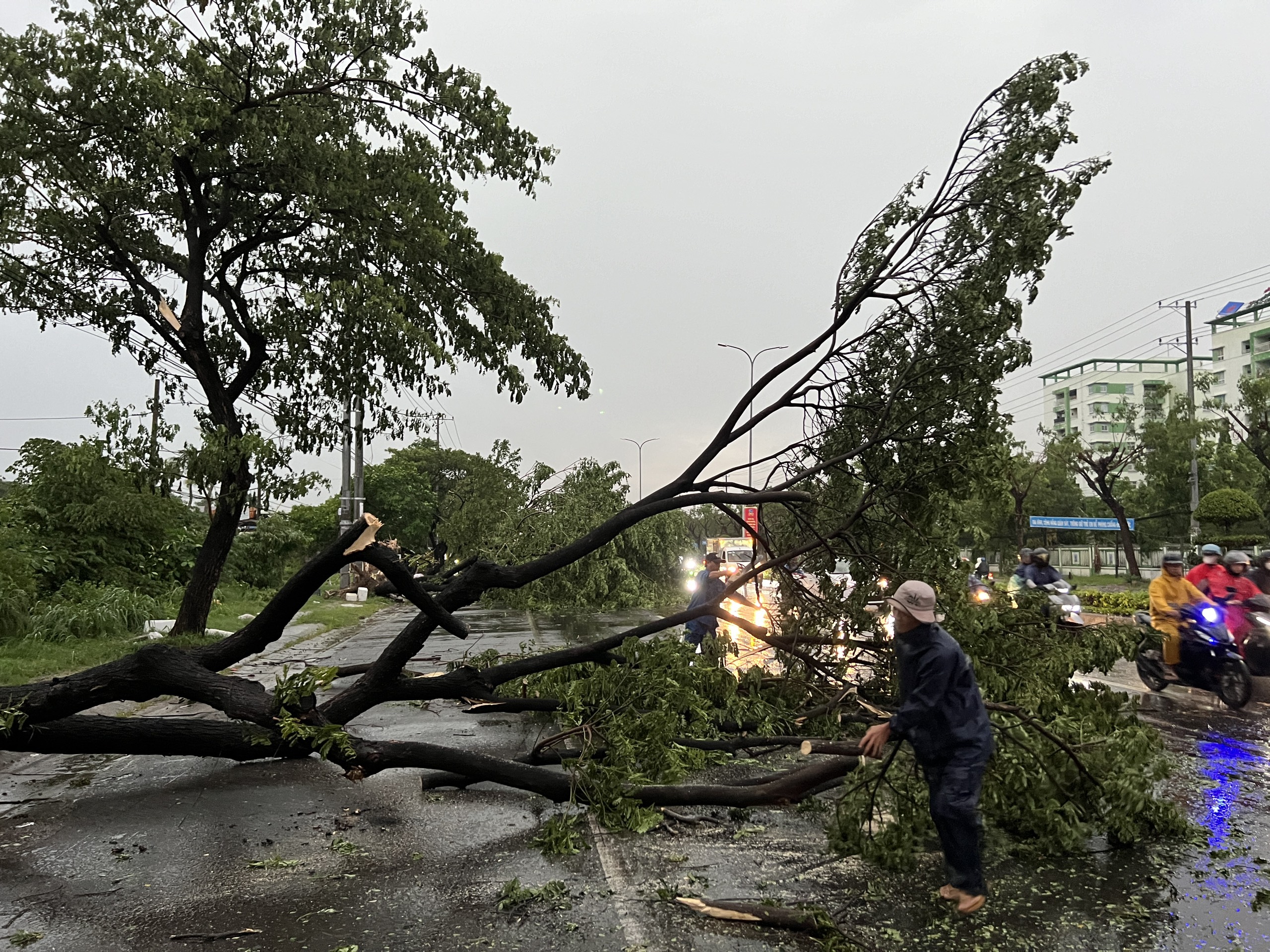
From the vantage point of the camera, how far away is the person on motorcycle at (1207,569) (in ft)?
35.2

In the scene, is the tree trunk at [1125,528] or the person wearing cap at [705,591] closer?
the person wearing cap at [705,591]

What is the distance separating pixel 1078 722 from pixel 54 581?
706 inches

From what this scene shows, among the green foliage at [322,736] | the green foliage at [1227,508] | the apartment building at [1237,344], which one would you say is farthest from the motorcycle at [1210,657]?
the apartment building at [1237,344]

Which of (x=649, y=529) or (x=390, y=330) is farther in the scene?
(x=649, y=529)

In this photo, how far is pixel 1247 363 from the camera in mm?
77500

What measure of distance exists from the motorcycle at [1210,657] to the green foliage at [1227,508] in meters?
22.9

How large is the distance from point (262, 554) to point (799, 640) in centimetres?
2373

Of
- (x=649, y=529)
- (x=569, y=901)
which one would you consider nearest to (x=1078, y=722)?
(x=569, y=901)

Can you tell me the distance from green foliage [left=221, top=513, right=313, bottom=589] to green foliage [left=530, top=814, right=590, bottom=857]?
925 inches

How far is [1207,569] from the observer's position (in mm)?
10836

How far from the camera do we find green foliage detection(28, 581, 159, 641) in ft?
44.6

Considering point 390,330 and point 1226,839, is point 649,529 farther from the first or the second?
point 1226,839

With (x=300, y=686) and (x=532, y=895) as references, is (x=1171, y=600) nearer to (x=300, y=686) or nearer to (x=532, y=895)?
(x=532, y=895)

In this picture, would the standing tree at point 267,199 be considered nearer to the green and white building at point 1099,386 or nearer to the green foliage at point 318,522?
the green foliage at point 318,522
